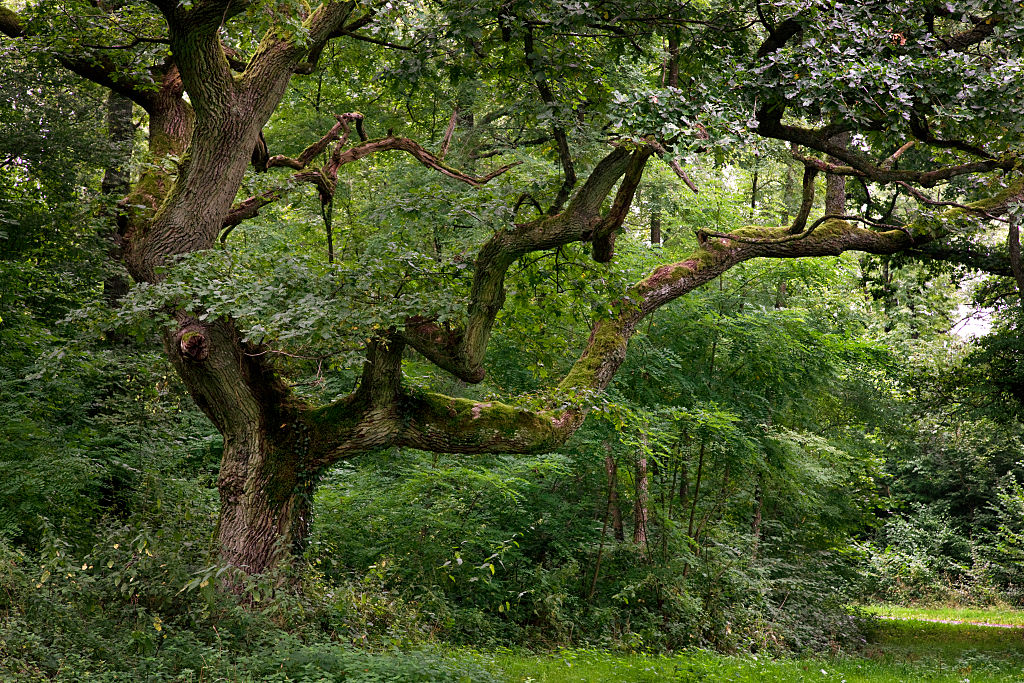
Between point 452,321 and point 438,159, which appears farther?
point 438,159

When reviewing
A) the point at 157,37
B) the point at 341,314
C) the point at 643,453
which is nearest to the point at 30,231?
the point at 157,37

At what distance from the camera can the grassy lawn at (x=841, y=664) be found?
781 cm

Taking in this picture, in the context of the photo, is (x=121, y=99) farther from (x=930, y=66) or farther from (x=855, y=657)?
(x=855, y=657)

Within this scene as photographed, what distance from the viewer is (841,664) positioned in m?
10.8

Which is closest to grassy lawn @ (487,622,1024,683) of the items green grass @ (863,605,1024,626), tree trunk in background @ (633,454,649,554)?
green grass @ (863,605,1024,626)

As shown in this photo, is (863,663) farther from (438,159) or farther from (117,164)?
(117,164)

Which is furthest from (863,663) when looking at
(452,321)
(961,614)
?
(961,614)

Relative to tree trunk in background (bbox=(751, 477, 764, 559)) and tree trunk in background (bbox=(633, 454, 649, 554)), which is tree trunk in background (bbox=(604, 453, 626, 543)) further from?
tree trunk in background (bbox=(751, 477, 764, 559))

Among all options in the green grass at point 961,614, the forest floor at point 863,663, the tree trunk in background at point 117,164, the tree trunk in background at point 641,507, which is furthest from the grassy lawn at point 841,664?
the tree trunk in background at point 117,164

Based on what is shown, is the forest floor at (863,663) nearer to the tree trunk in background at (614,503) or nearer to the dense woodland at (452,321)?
the dense woodland at (452,321)

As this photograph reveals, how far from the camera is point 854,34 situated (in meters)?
5.25

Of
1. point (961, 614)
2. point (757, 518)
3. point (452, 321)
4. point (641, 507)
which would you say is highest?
point (452, 321)

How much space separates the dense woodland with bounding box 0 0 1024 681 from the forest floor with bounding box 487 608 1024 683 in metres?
1.03

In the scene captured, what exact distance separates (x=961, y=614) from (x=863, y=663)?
958cm
